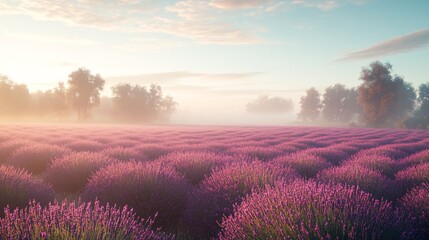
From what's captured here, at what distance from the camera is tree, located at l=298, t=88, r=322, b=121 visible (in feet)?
301

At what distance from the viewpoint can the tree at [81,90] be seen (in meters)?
55.8

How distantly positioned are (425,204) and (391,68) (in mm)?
50429

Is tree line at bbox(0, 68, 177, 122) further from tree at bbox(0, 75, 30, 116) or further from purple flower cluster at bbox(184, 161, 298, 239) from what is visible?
purple flower cluster at bbox(184, 161, 298, 239)

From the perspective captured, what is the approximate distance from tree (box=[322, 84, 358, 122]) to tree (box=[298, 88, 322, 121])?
562 cm

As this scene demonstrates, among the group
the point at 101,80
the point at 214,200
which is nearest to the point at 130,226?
the point at 214,200

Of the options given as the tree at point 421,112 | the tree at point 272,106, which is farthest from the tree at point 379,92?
the tree at point 272,106

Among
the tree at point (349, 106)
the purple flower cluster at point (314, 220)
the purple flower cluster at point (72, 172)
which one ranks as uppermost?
the tree at point (349, 106)

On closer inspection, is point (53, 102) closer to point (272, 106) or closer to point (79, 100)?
point (79, 100)

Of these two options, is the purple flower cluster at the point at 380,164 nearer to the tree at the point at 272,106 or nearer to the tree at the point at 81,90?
the tree at the point at 81,90

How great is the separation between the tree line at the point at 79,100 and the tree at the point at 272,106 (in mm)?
92336

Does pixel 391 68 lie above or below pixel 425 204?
above

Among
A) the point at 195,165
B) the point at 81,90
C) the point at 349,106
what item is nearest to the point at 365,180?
the point at 195,165

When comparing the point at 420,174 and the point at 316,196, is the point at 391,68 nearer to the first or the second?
the point at 420,174

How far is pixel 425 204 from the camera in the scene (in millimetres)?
3494
